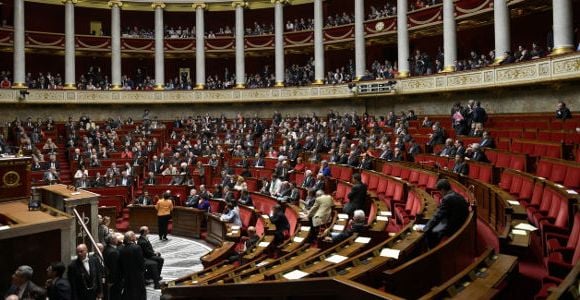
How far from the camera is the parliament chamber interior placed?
4832 mm

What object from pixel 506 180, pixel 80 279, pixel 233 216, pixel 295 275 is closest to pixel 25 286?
pixel 80 279

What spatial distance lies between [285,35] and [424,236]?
71.4ft

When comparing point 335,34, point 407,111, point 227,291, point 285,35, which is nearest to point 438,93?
point 407,111

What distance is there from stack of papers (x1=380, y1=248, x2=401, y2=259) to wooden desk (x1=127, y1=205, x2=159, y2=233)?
33.0 feet

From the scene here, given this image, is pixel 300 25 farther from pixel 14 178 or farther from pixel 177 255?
pixel 14 178

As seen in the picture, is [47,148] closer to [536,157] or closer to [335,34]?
[335,34]

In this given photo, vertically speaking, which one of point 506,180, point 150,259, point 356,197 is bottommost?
point 150,259

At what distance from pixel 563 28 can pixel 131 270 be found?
13.0m

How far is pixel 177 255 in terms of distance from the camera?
1109 centimetres

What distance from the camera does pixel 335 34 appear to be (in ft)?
79.2

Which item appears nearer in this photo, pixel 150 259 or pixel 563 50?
pixel 150 259

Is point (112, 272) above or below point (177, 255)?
above

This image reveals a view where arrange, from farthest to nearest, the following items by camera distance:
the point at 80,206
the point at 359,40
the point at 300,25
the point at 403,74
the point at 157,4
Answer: the point at 157,4 → the point at 300,25 → the point at 359,40 → the point at 403,74 → the point at 80,206

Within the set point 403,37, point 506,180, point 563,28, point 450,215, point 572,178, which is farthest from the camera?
point 403,37
